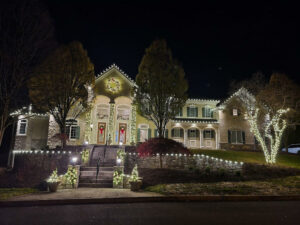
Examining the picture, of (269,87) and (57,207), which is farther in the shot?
(269,87)

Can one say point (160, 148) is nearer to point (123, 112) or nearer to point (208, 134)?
point (123, 112)

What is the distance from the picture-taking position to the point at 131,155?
16297 millimetres

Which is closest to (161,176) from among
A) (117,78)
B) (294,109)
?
(117,78)

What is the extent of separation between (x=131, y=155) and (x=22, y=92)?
11.0 meters

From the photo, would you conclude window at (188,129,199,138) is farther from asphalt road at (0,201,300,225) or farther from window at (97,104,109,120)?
asphalt road at (0,201,300,225)

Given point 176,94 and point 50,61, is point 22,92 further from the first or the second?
point 176,94

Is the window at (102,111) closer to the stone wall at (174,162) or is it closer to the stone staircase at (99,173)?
the stone staircase at (99,173)

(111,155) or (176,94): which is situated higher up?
(176,94)

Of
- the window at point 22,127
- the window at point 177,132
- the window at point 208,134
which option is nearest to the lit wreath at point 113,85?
the window at point 177,132

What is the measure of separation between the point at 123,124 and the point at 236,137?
44.0 feet

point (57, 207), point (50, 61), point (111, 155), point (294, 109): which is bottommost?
point (57, 207)

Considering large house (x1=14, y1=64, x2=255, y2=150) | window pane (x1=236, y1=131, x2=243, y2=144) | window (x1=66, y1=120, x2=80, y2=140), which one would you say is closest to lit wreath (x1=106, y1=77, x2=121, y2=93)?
large house (x1=14, y1=64, x2=255, y2=150)

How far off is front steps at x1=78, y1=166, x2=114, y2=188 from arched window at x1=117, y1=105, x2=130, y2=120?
9.78 m

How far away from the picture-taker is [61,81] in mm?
16625
